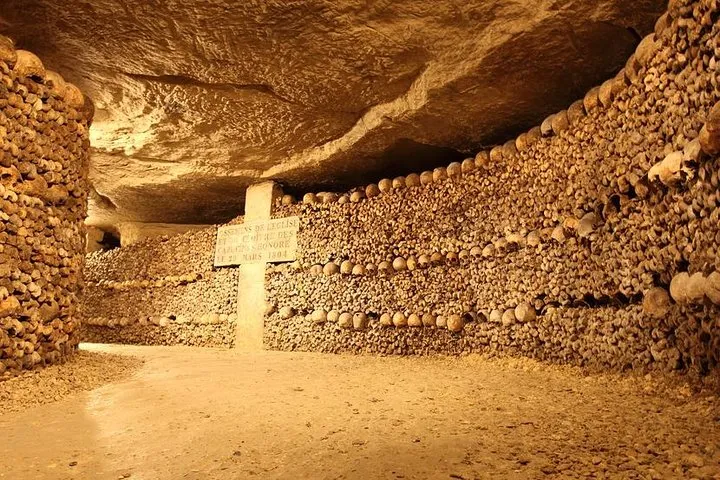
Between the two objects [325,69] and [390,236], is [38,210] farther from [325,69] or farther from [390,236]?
[390,236]

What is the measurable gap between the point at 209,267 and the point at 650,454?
723 cm

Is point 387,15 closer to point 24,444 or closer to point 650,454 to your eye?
point 650,454

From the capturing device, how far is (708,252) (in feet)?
8.18

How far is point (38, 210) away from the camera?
371 centimetres

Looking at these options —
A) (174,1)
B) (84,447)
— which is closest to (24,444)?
(84,447)

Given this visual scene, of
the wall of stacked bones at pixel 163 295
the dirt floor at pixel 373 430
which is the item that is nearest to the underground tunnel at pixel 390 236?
the dirt floor at pixel 373 430

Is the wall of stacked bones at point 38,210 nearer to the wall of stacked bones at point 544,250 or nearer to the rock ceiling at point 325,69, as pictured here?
the rock ceiling at point 325,69

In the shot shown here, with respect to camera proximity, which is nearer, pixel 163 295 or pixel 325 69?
pixel 325 69

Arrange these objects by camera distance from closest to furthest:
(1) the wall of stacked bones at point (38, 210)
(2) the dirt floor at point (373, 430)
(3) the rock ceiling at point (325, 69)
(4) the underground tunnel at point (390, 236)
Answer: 1. (2) the dirt floor at point (373, 430)
2. (4) the underground tunnel at point (390, 236)
3. (1) the wall of stacked bones at point (38, 210)
4. (3) the rock ceiling at point (325, 69)

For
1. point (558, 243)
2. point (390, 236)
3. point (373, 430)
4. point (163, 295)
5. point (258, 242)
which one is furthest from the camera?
point (163, 295)

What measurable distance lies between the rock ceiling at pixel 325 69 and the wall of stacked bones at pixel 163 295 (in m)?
2.07

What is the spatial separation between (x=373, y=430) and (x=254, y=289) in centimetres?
532

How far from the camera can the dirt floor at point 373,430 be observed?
1763 millimetres

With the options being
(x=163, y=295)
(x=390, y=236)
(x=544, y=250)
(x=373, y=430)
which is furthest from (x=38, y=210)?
(x=163, y=295)
